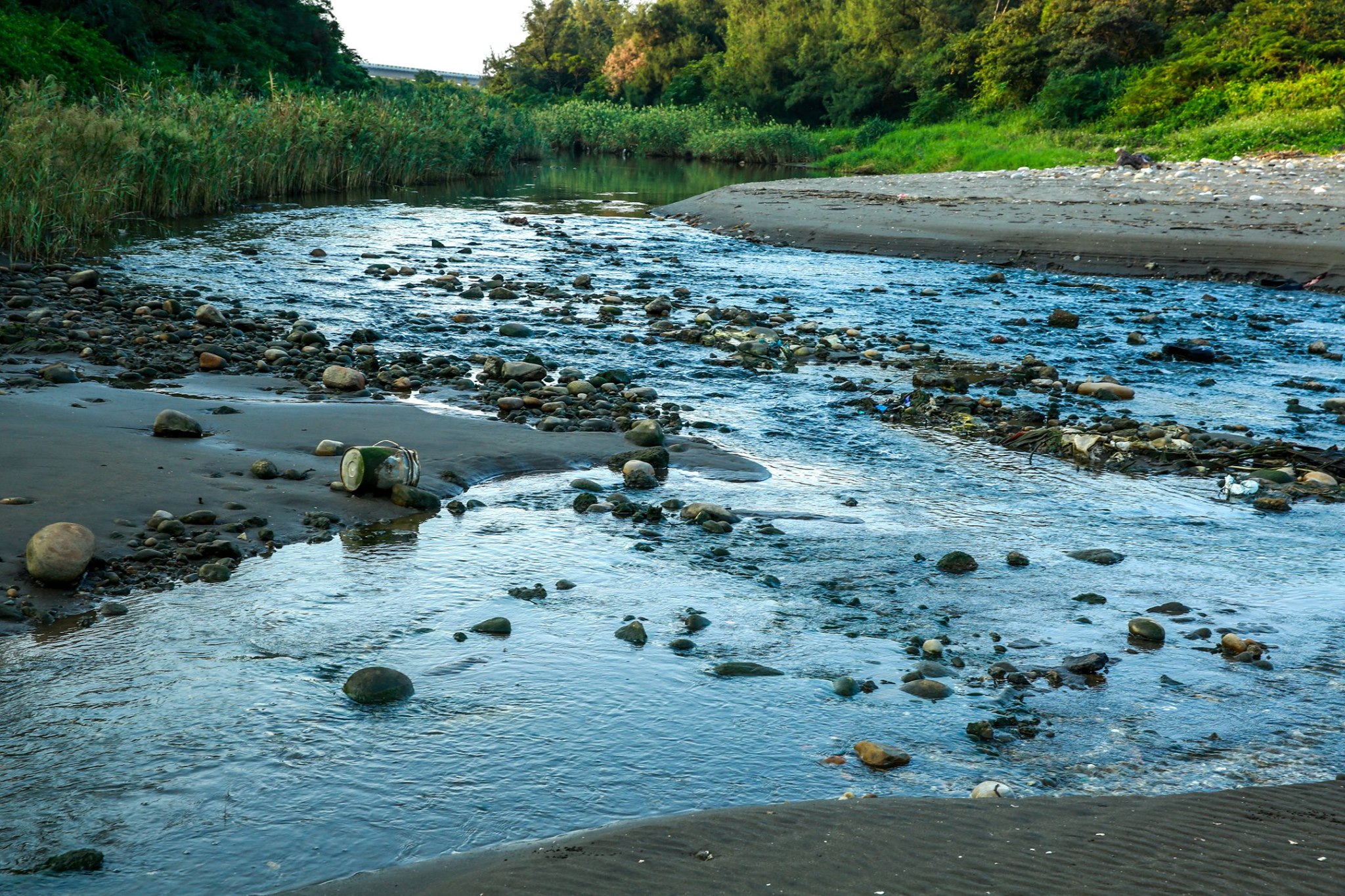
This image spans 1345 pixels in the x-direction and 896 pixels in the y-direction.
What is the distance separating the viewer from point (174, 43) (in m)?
34.3

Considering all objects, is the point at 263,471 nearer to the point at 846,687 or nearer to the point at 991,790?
the point at 846,687

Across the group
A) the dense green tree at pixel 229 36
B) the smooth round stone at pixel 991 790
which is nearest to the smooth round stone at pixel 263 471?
the smooth round stone at pixel 991 790

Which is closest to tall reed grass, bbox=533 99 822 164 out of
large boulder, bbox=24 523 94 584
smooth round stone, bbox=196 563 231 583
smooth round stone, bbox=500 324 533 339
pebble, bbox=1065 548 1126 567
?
smooth round stone, bbox=500 324 533 339

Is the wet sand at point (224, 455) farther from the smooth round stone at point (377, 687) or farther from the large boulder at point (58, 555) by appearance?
the smooth round stone at point (377, 687)

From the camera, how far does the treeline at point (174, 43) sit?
24.5 m

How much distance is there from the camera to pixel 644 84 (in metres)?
66.6

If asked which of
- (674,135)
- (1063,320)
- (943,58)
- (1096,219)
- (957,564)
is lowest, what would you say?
(957,564)

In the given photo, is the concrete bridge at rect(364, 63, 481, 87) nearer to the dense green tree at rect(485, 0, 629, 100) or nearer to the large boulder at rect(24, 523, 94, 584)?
the dense green tree at rect(485, 0, 629, 100)

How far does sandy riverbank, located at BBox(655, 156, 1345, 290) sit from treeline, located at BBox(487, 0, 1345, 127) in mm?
10974

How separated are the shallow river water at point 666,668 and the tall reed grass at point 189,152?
22.4ft

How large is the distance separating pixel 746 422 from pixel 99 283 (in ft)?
23.0

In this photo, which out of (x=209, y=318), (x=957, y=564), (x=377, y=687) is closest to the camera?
(x=377, y=687)

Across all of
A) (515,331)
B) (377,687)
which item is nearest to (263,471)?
(377,687)

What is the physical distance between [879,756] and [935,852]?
0.66m
